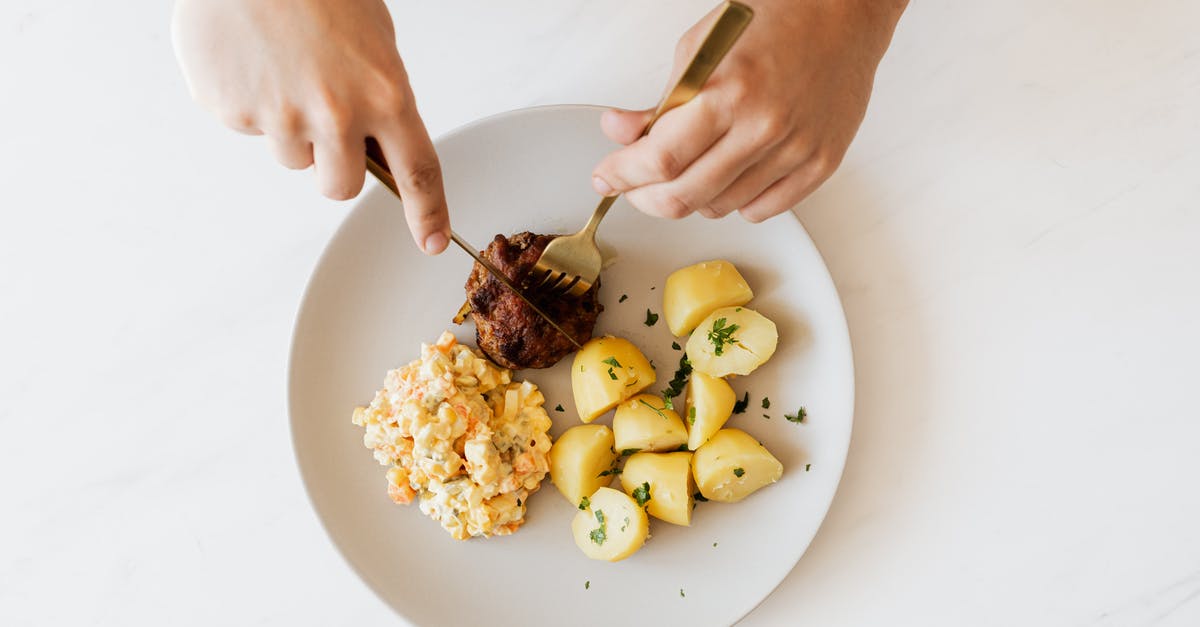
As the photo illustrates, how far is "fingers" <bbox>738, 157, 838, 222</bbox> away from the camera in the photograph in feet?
6.14

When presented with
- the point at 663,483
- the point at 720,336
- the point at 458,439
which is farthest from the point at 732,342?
the point at 458,439

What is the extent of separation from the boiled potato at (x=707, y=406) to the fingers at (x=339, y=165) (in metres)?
1.12

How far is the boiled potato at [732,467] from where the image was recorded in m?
2.25

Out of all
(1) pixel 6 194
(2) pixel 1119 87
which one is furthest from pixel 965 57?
(1) pixel 6 194

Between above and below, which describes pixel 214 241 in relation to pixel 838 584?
above

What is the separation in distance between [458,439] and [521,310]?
1.40 ft

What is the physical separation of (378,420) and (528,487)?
470mm

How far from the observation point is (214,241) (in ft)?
8.58

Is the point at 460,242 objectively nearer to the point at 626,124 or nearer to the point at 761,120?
the point at 626,124

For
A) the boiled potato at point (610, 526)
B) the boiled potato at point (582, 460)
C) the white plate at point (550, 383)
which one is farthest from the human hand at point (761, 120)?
the boiled potato at point (610, 526)

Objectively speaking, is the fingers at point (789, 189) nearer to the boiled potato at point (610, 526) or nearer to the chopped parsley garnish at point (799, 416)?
the chopped parsley garnish at point (799, 416)

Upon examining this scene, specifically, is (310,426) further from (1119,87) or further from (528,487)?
(1119,87)

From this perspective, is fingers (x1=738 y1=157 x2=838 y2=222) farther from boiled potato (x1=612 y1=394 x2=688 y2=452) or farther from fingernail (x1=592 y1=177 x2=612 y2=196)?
boiled potato (x1=612 y1=394 x2=688 y2=452)

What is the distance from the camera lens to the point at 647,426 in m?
2.30
